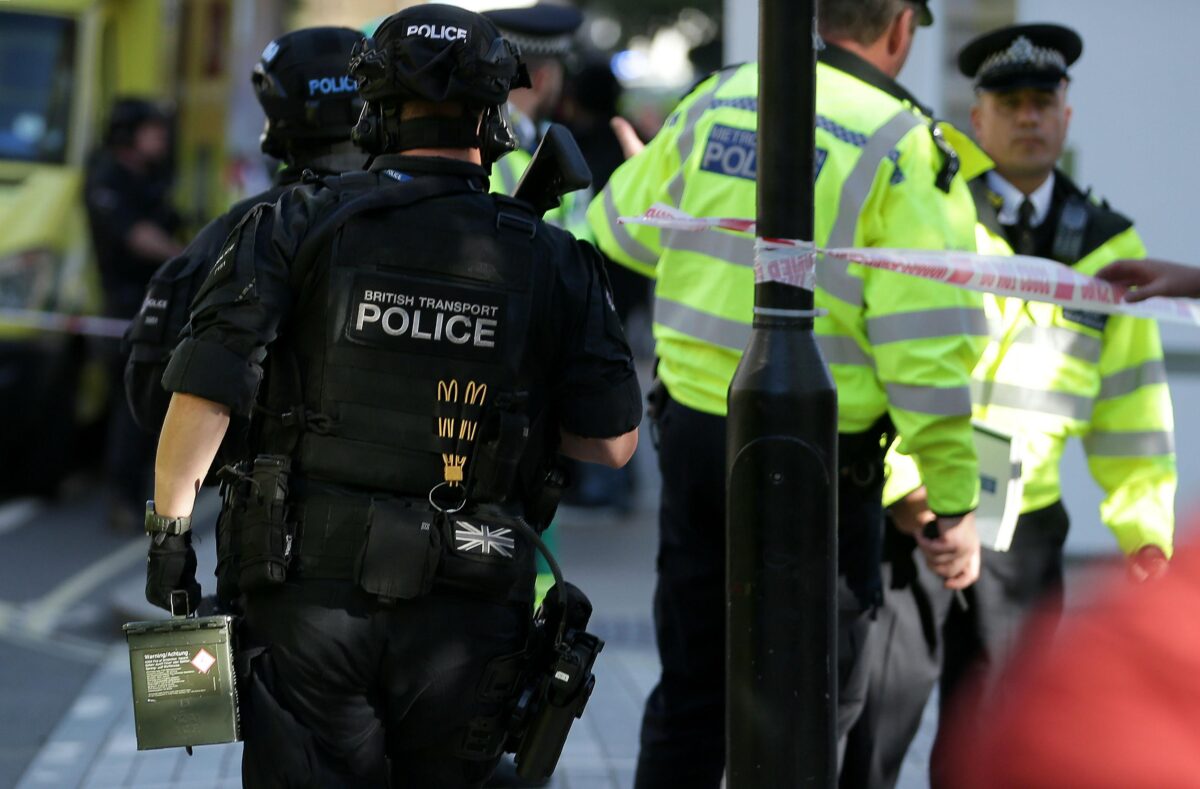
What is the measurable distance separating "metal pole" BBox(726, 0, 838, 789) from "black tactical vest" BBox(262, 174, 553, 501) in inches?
19.4

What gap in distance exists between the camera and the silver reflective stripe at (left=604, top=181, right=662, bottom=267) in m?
4.43

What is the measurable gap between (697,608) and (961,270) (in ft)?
3.16

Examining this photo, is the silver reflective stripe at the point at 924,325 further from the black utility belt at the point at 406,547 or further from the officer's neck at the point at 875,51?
the black utility belt at the point at 406,547

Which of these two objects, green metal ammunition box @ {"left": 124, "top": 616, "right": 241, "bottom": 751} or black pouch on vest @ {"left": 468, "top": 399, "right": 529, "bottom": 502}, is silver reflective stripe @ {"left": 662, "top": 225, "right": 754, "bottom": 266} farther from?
green metal ammunition box @ {"left": 124, "top": 616, "right": 241, "bottom": 751}

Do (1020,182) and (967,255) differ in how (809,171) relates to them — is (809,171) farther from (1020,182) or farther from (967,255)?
(1020,182)

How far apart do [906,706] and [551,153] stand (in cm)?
172

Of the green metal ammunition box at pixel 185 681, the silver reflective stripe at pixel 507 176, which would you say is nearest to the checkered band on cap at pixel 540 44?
the silver reflective stripe at pixel 507 176

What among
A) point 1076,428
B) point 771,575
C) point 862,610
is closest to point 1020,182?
point 1076,428

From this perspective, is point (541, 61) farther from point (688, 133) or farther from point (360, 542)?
point (360, 542)

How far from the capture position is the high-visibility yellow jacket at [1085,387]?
4551mm

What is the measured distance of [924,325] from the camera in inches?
152

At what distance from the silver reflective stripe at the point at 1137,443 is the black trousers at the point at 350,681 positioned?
200 cm

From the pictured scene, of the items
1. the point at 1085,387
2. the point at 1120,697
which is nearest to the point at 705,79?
the point at 1085,387

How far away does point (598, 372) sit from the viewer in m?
3.40
